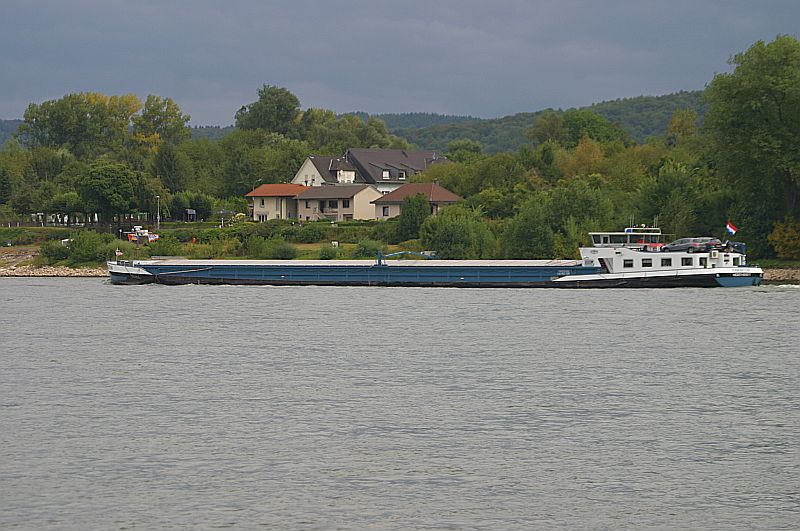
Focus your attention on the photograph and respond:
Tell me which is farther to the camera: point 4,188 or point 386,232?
point 4,188

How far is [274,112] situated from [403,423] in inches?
4890

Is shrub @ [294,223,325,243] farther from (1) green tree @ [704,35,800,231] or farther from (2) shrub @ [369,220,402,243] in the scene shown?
(1) green tree @ [704,35,800,231]

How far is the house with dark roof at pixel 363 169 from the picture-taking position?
103250 millimetres

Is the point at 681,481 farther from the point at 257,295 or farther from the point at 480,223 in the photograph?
the point at 480,223

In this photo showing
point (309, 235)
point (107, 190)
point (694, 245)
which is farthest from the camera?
point (107, 190)

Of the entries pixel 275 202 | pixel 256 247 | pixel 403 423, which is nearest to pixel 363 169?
pixel 275 202

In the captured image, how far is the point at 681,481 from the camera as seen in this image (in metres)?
15.6

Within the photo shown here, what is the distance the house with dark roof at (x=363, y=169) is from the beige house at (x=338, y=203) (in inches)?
402

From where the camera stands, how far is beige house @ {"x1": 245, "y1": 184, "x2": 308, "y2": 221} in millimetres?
93000

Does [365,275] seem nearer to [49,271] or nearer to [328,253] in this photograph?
[328,253]

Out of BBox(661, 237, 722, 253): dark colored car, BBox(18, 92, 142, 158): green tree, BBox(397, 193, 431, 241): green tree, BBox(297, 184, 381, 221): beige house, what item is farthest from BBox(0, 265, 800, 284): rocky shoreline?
BBox(18, 92, 142, 158): green tree

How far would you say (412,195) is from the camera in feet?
274

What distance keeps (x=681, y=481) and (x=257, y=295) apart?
3636 centimetres

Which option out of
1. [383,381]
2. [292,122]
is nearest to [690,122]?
[292,122]
